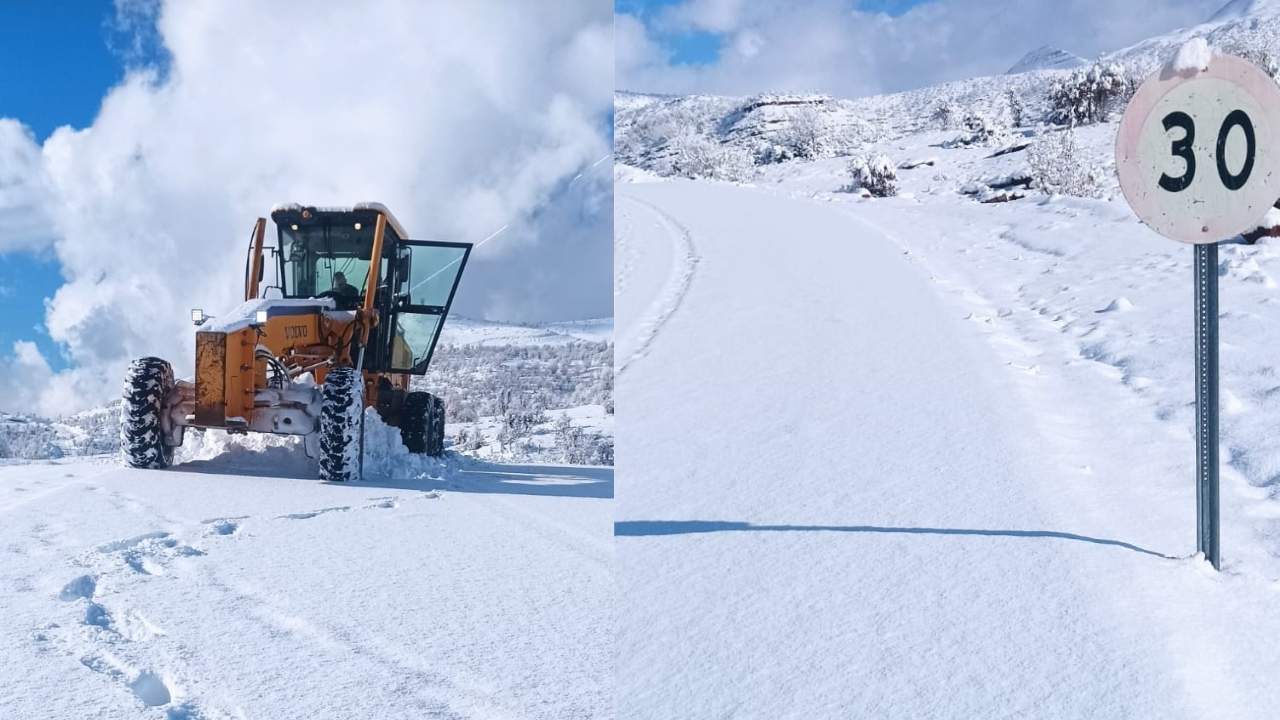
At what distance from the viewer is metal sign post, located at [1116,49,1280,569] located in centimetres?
308

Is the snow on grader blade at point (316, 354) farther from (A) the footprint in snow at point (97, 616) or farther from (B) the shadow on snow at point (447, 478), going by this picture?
(A) the footprint in snow at point (97, 616)

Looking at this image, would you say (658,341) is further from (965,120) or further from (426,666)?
(965,120)

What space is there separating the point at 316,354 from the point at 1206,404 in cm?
638

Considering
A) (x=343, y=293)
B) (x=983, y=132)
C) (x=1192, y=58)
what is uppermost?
(x=983, y=132)

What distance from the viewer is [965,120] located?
3462 centimetres

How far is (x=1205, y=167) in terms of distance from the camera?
3184 mm

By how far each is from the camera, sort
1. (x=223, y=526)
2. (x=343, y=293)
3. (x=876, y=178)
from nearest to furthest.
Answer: (x=223, y=526), (x=343, y=293), (x=876, y=178)

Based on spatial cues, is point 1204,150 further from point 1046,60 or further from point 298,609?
point 1046,60

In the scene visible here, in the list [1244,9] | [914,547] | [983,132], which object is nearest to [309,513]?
[914,547]

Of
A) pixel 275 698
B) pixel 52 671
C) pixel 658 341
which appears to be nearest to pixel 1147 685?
pixel 275 698

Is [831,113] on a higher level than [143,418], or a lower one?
higher

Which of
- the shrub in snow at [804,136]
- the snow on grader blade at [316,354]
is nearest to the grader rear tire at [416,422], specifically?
the snow on grader blade at [316,354]

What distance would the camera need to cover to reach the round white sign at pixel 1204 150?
309 centimetres

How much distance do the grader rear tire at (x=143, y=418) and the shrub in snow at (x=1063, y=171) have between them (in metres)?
16.7
